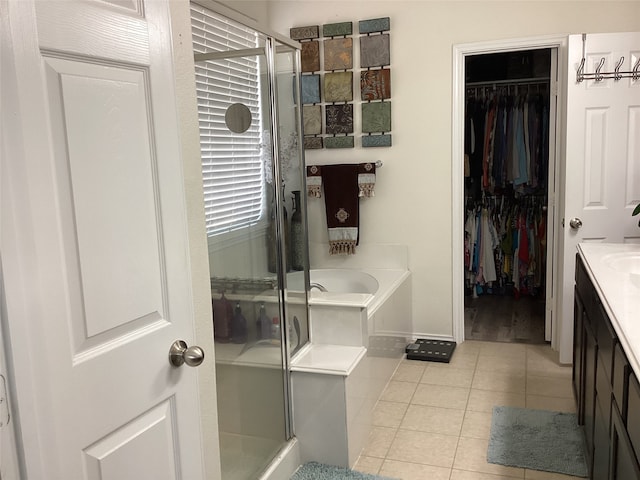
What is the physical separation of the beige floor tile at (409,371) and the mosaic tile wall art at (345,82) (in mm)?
1488

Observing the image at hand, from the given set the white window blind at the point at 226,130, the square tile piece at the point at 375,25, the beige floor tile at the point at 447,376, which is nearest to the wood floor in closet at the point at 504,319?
the beige floor tile at the point at 447,376

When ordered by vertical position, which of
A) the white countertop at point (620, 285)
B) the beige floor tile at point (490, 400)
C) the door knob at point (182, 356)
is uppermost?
the door knob at point (182, 356)

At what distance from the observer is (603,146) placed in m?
3.43

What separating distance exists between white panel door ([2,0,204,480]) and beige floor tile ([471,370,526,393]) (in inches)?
91.5

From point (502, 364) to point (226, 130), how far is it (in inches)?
98.4

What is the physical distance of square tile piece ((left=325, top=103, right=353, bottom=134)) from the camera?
410 centimetres

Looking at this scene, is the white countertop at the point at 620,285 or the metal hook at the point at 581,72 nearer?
the white countertop at the point at 620,285

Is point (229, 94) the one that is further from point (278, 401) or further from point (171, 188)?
point (278, 401)

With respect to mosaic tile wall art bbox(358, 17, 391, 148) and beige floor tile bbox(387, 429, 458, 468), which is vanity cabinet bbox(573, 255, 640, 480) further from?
mosaic tile wall art bbox(358, 17, 391, 148)

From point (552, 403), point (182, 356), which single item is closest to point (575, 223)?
point (552, 403)

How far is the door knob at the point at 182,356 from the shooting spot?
1434 mm

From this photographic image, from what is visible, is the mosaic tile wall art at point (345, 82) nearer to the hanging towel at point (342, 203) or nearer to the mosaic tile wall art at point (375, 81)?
the mosaic tile wall art at point (375, 81)

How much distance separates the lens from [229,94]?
7.09 ft

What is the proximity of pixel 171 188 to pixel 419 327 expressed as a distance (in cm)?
313
